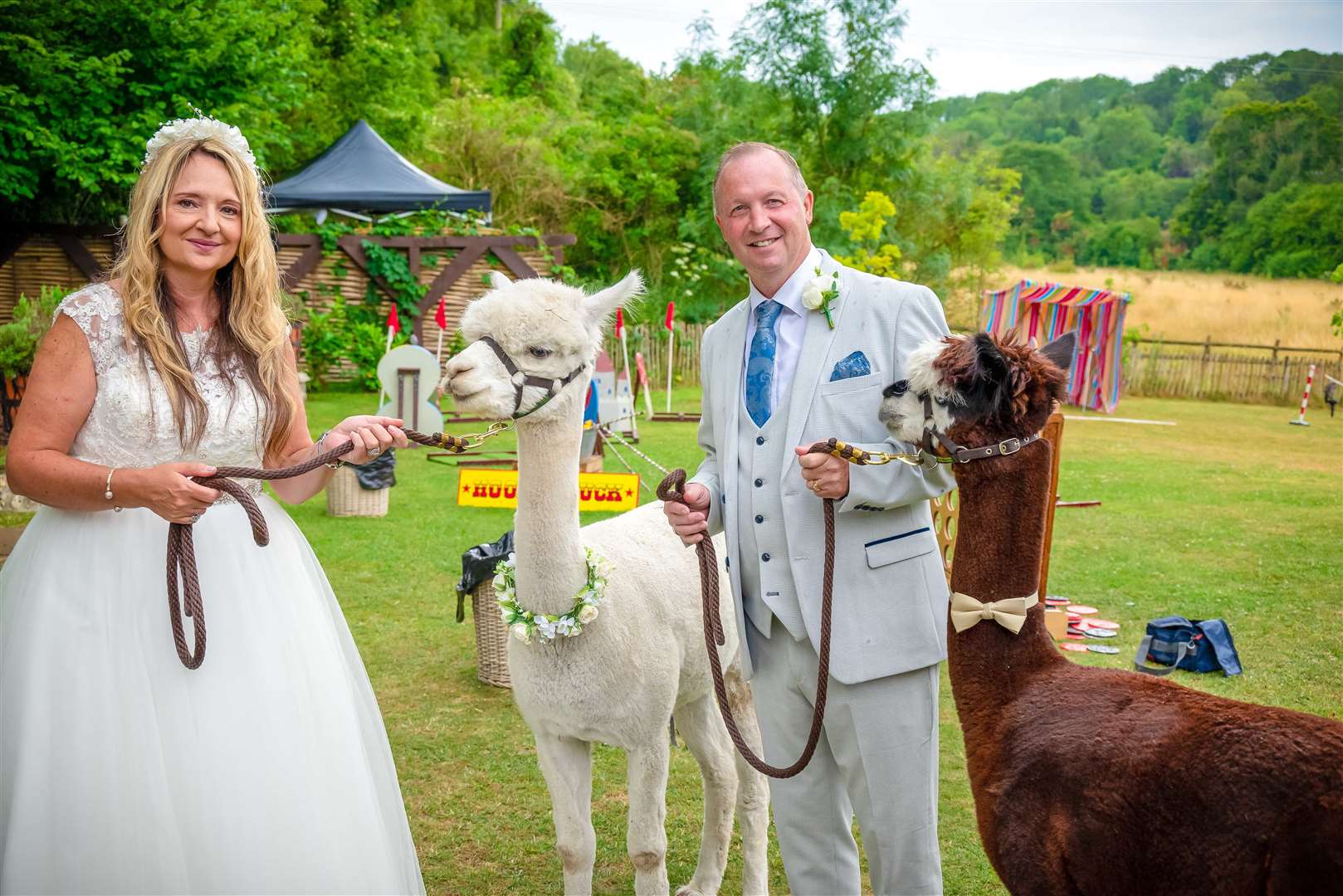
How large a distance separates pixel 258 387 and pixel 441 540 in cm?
618

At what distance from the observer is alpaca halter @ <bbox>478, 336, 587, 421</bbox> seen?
288 centimetres

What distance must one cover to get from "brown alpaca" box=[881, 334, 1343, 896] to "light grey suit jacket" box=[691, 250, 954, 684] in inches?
4.6

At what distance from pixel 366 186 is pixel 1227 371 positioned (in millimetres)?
17867

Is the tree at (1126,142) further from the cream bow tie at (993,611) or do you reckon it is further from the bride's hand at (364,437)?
the bride's hand at (364,437)

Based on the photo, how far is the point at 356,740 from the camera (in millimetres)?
2373

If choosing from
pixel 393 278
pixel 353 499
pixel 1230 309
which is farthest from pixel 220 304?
pixel 1230 309

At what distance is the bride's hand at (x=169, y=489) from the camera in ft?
7.04

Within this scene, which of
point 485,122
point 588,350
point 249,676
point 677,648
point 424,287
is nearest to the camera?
point 249,676

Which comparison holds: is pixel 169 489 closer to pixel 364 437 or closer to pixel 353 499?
pixel 364 437

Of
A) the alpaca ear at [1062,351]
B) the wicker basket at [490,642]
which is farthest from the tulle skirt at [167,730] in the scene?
the wicker basket at [490,642]

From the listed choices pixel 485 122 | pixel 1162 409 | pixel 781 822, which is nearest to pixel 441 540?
pixel 781 822

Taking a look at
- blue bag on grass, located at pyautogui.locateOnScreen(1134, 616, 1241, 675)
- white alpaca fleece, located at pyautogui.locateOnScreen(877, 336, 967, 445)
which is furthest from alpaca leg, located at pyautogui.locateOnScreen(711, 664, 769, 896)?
blue bag on grass, located at pyautogui.locateOnScreen(1134, 616, 1241, 675)

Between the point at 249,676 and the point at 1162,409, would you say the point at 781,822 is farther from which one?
the point at 1162,409

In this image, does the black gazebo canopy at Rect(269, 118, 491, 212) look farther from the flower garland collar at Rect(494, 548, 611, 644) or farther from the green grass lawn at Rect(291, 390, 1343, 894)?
the flower garland collar at Rect(494, 548, 611, 644)
